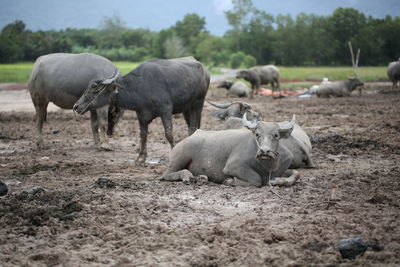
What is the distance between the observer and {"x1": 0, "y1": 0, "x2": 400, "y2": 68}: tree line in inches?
2150

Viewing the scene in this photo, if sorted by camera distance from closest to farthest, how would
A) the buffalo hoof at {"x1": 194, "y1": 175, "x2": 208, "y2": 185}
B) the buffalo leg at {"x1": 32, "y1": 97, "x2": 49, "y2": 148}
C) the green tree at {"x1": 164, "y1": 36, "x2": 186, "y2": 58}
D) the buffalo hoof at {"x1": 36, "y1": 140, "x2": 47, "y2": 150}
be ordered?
the buffalo hoof at {"x1": 194, "y1": 175, "x2": 208, "y2": 185} → the buffalo hoof at {"x1": 36, "y1": 140, "x2": 47, "y2": 150} → the buffalo leg at {"x1": 32, "y1": 97, "x2": 49, "y2": 148} → the green tree at {"x1": 164, "y1": 36, "x2": 186, "y2": 58}

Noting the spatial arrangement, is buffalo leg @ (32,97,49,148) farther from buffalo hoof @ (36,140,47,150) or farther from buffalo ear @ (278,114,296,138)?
buffalo ear @ (278,114,296,138)

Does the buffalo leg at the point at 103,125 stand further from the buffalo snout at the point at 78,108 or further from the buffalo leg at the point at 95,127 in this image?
the buffalo snout at the point at 78,108

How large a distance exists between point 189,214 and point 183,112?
5272 millimetres

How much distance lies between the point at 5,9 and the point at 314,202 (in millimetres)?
174039

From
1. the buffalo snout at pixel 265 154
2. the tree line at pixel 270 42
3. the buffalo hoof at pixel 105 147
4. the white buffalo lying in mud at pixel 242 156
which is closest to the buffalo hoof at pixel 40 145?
the buffalo hoof at pixel 105 147

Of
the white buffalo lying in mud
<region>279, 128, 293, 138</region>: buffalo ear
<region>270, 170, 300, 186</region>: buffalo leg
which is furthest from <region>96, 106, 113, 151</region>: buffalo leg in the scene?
<region>270, 170, 300, 186</region>: buffalo leg

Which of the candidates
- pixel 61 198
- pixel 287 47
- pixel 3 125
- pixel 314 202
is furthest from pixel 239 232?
pixel 287 47

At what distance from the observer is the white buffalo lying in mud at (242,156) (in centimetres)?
846

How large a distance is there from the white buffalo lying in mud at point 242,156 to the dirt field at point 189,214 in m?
0.30

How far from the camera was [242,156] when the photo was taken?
28.6 feet

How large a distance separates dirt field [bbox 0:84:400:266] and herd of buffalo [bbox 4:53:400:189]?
0.39m

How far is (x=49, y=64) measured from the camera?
13.3 m

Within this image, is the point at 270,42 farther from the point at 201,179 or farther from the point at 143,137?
the point at 201,179
